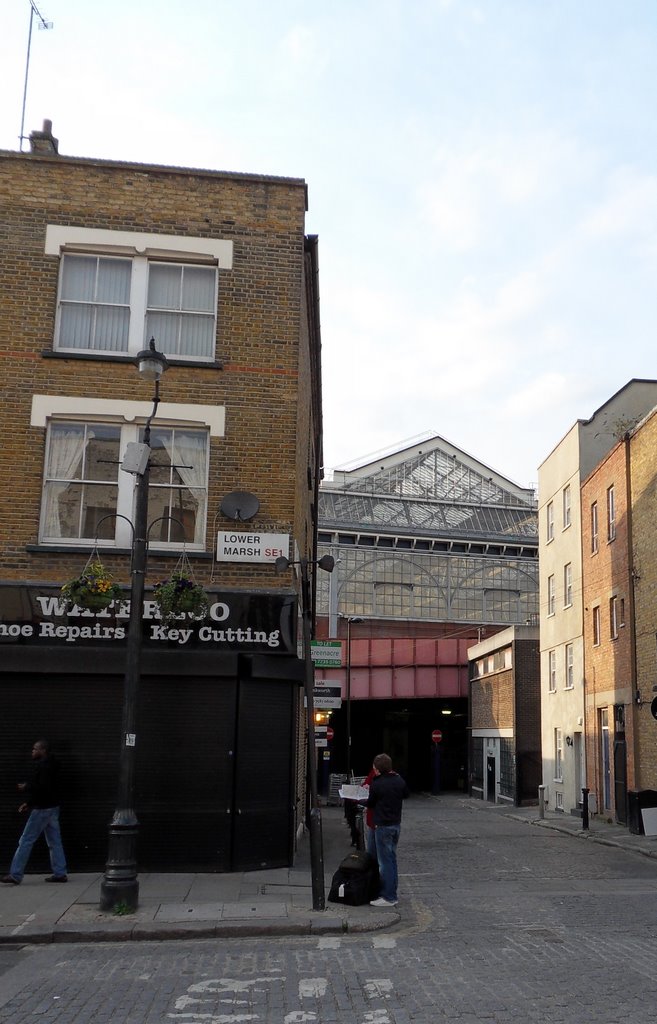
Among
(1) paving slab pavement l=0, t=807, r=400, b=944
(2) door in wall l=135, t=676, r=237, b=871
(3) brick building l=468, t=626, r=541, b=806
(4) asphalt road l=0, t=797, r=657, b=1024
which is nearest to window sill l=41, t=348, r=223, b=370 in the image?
(2) door in wall l=135, t=676, r=237, b=871

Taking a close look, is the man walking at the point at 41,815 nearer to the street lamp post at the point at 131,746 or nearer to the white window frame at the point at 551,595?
the street lamp post at the point at 131,746

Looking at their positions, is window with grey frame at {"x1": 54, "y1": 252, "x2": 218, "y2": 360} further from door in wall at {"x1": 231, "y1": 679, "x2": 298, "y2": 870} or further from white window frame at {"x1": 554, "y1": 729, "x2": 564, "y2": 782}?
white window frame at {"x1": 554, "y1": 729, "x2": 564, "y2": 782}

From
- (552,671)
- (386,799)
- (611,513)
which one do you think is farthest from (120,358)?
(552,671)

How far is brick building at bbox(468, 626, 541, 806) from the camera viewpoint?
127 ft

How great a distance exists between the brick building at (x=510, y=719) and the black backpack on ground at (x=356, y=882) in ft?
90.3

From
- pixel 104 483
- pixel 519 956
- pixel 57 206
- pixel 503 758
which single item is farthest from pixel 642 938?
pixel 503 758

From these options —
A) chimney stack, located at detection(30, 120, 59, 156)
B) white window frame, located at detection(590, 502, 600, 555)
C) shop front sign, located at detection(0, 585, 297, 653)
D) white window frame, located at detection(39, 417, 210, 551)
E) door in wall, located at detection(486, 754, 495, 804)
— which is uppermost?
chimney stack, located at detection(30, 120, 59, 156)

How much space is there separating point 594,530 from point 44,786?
22.2 m

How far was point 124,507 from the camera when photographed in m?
14.8

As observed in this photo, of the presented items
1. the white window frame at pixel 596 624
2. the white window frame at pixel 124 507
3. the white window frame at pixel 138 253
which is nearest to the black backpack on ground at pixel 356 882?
the white window frame at pixel 124 507

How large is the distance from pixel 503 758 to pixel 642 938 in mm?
31465

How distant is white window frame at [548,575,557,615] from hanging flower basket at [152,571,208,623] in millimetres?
24026

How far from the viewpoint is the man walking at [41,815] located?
1232 cm

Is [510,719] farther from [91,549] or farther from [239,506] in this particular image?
[91,549]
